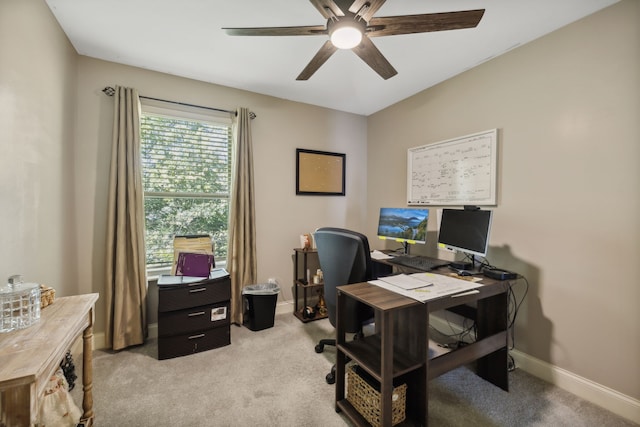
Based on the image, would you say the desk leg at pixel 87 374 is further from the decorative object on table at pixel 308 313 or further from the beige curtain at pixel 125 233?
the decorative object on table at pixel 308 313

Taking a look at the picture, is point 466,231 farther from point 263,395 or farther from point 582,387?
point 263,395

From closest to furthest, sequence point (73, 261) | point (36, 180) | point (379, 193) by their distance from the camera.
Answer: point (36, 180) < point (73, 261) < point (379, 193)

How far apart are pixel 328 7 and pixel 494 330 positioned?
231 centimetres

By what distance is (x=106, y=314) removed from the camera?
2.22m

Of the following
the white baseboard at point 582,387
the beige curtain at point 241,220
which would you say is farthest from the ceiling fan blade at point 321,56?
the white baseboard at point 582,387

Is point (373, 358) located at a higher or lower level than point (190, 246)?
lower

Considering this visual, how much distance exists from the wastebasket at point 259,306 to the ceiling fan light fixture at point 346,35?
226 cm

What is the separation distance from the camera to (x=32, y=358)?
82 centimetres

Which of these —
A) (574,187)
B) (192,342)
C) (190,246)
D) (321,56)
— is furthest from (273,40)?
(192,342)

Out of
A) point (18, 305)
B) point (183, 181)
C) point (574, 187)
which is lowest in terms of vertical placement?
point (18, 305)

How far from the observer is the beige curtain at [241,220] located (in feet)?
8.90

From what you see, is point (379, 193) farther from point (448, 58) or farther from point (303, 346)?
point (303, 346)

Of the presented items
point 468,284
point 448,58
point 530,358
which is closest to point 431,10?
point 448,58

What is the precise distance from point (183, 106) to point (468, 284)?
2.93m
